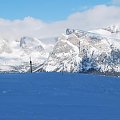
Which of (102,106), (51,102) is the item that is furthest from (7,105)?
Answer: (102,106)

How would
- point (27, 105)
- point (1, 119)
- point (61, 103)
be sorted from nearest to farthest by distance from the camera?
point (1, 119) < point (27, 105) < point (61, 103)

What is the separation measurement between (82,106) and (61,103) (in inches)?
446

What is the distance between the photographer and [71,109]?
134250 millimetres

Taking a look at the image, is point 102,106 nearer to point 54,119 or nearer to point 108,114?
point 108,114

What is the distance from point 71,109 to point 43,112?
11.4 meters

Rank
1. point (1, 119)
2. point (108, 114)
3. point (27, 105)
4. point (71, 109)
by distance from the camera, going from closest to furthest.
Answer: point (1, 119) → point (108, 114) → point (71, 109) → point (27, 105)

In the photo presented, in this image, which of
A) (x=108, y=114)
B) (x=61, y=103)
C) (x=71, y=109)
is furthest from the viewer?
(x=61, y=103)

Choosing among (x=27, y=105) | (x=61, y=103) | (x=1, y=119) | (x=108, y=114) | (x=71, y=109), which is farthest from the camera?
(x=61, y=103)

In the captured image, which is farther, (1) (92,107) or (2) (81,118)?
(1) (92,107)

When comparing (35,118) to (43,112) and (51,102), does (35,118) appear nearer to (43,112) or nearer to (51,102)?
(43,112)

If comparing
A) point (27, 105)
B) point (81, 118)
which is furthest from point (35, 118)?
point (27, 105)

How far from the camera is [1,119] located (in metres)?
109

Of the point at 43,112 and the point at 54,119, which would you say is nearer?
the point at 54,119

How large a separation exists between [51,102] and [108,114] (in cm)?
3875
